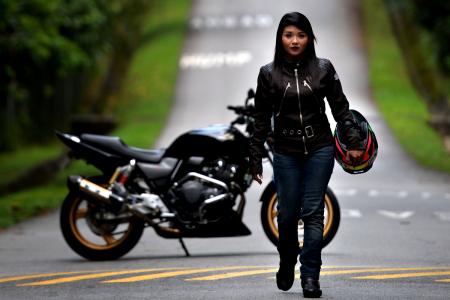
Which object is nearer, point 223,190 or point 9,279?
point 9,279

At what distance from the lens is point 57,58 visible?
27578 mm

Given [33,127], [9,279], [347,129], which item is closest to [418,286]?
[347,129]

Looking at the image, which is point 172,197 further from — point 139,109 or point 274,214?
point 139,109

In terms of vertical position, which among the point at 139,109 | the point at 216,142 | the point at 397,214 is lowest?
the point at 139,109

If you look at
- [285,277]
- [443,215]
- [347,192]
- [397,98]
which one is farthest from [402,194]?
[397,98]

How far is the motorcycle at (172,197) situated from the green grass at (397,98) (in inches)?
613

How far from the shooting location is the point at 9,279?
458 inches

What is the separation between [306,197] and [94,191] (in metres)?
4.10

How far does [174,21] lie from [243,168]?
163ft

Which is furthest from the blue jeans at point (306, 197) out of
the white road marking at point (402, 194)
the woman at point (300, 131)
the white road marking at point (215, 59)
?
the white road marking at point (215, 59)

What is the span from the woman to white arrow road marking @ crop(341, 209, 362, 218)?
356 inches

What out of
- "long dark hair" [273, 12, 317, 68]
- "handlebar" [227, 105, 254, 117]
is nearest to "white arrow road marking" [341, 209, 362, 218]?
"handlebar" [227, 105, 254, 117]

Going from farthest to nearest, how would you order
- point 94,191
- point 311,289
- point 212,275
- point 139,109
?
point 139,109 → point 94,191 → point 212,275 → point 311,289

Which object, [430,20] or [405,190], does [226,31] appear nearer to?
[430,20]
